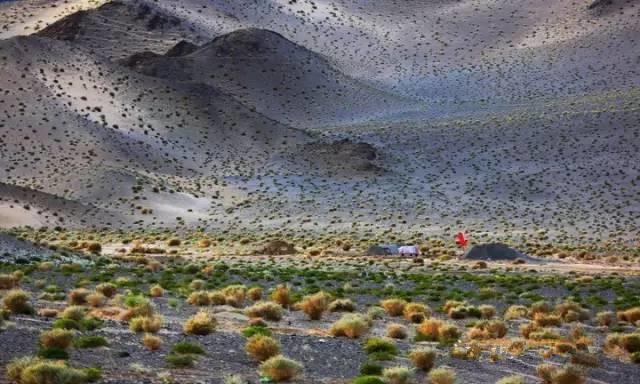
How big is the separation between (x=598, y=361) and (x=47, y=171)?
6521cm

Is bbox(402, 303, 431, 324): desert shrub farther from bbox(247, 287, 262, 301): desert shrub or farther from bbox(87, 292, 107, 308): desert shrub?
bbox(87, 292, 107, 308): desert shrub

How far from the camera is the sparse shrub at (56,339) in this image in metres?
15.7

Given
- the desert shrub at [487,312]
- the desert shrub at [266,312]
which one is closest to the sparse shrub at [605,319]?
the desert shrub at [487,312]

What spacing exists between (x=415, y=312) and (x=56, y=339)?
10.8m

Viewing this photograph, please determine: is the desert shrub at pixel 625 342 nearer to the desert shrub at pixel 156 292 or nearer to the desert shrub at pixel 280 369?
the desert shrub at pixel 280 369

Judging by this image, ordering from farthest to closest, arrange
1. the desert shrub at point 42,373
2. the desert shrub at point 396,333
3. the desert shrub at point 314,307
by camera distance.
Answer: the desert shrub at point 314,307 → the desert shrub at point 396,333 → the desert shrub at point 42,373

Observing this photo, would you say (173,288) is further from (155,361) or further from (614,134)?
(614,134)

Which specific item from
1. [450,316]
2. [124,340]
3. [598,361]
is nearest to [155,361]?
[124,340]

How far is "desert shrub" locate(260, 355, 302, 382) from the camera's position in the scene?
15133 mm

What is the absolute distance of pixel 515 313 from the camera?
87.6ft

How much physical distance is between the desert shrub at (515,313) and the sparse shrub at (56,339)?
42.3 ft

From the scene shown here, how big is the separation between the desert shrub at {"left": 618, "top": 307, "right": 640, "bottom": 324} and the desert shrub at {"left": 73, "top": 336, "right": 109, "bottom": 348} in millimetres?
14173

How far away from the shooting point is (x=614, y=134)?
285 feet

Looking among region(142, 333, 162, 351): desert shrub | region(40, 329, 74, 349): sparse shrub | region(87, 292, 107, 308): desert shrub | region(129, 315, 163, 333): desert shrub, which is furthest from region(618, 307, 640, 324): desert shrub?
region(40, 329, 74, 349): sparse shrub
